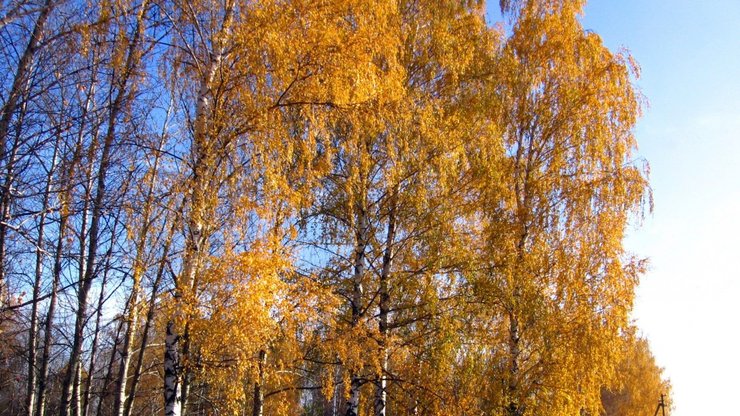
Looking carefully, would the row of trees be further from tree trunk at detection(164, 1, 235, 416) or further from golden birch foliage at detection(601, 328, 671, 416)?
golden birch foliage at detection(601, 328, 671, 416)

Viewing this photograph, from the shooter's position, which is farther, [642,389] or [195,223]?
[642,389]

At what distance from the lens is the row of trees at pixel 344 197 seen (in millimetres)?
5832

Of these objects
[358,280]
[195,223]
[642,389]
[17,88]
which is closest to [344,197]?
[358,280]

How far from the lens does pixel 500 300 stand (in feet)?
28.7

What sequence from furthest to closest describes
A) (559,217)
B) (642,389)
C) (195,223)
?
(642,389)
(559,217)
(195,223)

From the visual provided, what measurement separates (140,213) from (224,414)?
2548 millimetres

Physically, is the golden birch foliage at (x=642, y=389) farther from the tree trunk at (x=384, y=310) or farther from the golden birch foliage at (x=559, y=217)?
the tree trunk at (x=384, y=310)

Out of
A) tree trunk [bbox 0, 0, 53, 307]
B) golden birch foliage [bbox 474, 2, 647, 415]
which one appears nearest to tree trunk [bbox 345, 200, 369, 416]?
golden birch foliage [bbox 474, 2, 647, 415]

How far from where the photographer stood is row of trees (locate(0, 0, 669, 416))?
5.83 metres

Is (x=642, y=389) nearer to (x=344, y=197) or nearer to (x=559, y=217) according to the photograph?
(x=559, y=217)

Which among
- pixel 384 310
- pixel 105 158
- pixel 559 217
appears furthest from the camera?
pixel 559 217

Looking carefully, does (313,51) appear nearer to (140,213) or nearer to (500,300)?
(140,213)

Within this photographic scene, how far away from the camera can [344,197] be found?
30.3 feet

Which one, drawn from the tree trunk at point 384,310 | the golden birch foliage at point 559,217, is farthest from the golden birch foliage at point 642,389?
the tree trunk at point 384,310
